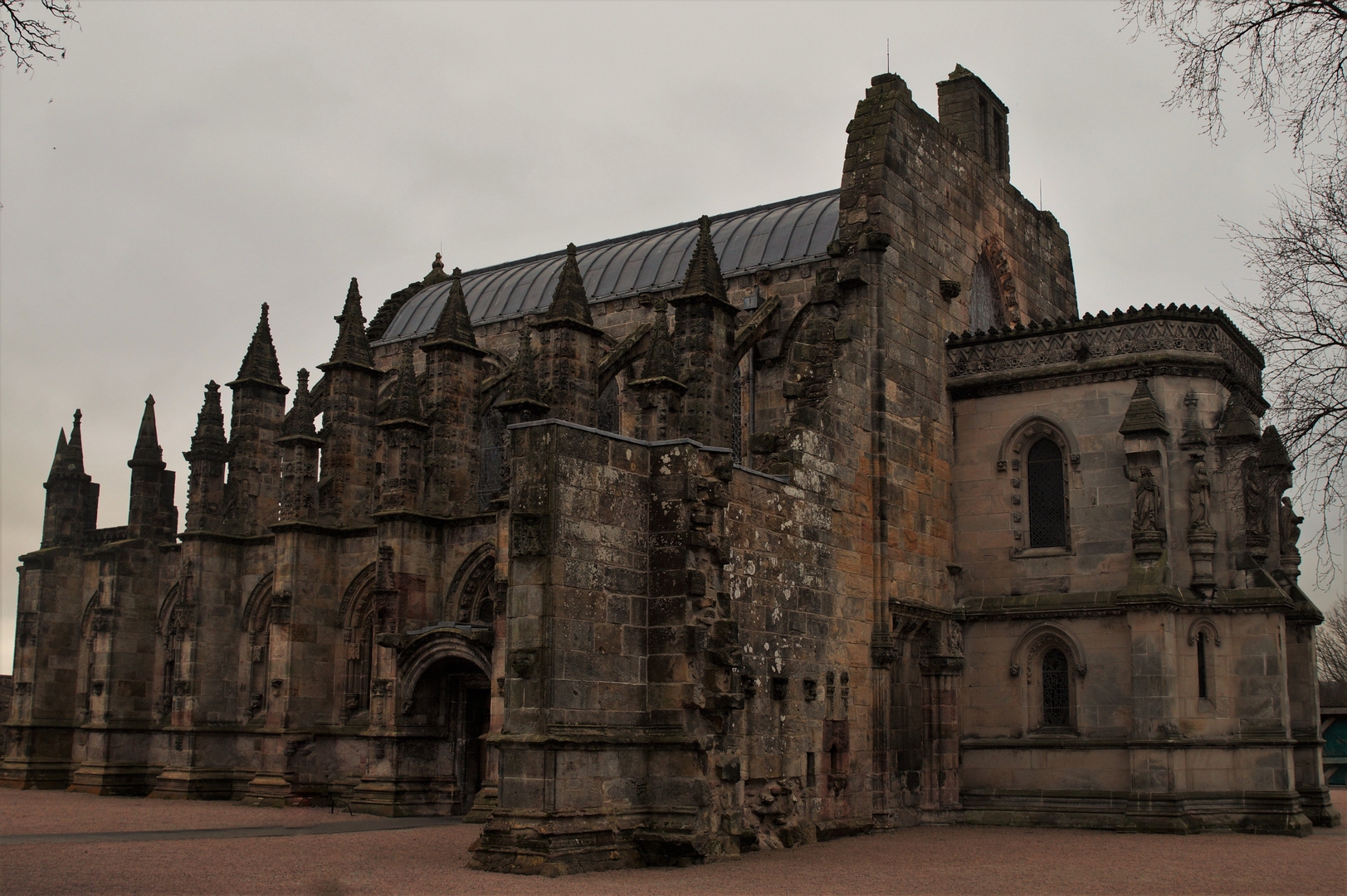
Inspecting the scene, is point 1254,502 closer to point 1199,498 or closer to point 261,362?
point 1199,498

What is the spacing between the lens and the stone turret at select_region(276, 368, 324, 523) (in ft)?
89.2

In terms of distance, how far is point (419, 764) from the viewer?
78.3ft

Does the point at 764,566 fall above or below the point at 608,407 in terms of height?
below

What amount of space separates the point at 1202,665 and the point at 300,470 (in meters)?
17.2

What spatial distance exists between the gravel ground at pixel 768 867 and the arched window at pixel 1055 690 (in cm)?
185

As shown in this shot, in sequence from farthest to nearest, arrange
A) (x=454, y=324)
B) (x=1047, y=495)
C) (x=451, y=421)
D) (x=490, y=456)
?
1. (x=490, y=456)
2. (x=454, y=324)
3. (x=451, y=421)
4. (x=1047, y=495)

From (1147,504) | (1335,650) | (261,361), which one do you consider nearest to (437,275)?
(261,361)

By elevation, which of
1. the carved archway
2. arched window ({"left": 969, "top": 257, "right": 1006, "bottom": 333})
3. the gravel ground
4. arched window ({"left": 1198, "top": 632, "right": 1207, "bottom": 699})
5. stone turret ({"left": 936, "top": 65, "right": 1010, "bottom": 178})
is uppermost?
stone turret ({"left": 936, "top": 65, "right": 1010, "bottom": 178})

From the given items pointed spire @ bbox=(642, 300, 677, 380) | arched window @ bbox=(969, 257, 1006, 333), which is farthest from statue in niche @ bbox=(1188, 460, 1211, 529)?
pointed spire @ bbox=(642, 300, 677, 380)

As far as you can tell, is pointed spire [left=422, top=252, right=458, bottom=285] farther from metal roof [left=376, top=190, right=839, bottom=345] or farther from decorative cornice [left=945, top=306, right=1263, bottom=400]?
decorative cornice [left=945, top=306, right=1263, bottom=400]

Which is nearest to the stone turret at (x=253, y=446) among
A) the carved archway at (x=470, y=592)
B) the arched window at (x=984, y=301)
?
the carved archway at (x=470, y=592)

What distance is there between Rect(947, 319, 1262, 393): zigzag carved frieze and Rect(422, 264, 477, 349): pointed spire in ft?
32.4

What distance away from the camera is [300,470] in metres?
27.4

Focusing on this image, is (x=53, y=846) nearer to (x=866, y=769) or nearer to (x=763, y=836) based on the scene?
(x=763, y=836)
